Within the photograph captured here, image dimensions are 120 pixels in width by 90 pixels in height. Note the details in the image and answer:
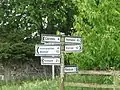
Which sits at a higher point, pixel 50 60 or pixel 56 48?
pixel 56 48

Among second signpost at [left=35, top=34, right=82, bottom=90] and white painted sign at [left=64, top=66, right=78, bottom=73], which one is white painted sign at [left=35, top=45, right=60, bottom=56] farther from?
white painted sign at [left=64, top=66, right=78, bottom=73]

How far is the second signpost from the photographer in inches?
374

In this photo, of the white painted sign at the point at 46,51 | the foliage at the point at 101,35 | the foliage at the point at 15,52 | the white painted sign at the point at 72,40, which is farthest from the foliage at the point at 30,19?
the white painted sign at the point at 46,51

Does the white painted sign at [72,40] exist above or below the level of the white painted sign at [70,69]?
above

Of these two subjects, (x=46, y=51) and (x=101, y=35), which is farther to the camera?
(x=101, y=35)

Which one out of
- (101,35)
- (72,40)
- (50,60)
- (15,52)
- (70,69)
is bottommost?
(15,52)

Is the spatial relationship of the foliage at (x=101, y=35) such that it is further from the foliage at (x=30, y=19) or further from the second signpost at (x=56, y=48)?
the foliage at (x=30, y=19)

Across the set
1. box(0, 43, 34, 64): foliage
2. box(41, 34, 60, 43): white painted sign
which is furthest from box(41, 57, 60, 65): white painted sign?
box(0, 43, 34, 64): foliage

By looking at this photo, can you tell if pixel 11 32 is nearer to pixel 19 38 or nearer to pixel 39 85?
pixel 19 38

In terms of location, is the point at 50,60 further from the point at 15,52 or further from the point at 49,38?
the point at 15,52

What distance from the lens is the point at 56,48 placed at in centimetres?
966

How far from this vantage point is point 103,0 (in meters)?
14.6

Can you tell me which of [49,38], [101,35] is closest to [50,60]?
[49,38]

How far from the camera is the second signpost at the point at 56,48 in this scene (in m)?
9.51
